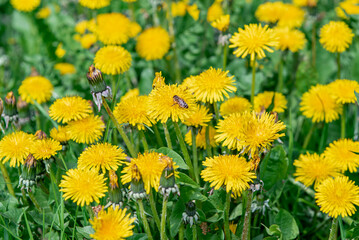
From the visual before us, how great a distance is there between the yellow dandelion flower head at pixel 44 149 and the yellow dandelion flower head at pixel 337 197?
121 cm

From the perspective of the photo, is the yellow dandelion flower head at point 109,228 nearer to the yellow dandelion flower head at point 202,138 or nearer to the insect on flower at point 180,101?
the insect on flower at point 180,101

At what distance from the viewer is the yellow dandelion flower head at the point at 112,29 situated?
316cm

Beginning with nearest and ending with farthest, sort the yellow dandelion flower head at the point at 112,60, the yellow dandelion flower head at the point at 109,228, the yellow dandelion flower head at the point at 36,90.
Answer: the yellow dandelion flower head at the point at 109,228
the yellow dandelion flower head at the point at 112,60
the yellow dandelion flower head at the point at 36,90

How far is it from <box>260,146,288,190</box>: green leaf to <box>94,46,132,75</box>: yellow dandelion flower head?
1.02 m

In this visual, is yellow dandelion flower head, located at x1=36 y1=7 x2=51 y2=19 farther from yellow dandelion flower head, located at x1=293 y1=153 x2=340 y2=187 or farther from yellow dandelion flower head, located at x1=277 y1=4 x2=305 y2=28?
yellow dandelion flower head, located at x1=293 y1=153 x2=340 y2=187

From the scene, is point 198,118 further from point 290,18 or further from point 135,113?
point 290,18

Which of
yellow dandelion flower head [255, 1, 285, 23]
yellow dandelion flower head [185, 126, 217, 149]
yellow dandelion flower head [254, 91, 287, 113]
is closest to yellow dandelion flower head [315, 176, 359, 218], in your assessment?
yellow dandelion flower head [185, 126, 217, 149]

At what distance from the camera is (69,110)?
6.59 ft

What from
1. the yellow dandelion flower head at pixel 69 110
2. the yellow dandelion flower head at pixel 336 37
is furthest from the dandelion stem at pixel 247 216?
the yellow dandelion flower head at pixel 336 37

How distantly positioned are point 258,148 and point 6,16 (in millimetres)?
5305

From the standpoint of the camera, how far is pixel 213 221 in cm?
193

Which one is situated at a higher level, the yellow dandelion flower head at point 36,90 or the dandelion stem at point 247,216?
the yellow dandelion flower head at point 36,90

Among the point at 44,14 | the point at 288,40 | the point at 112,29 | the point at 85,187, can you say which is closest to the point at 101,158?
the point at 85,187

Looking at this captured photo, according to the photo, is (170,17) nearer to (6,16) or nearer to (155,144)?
(155,144)
